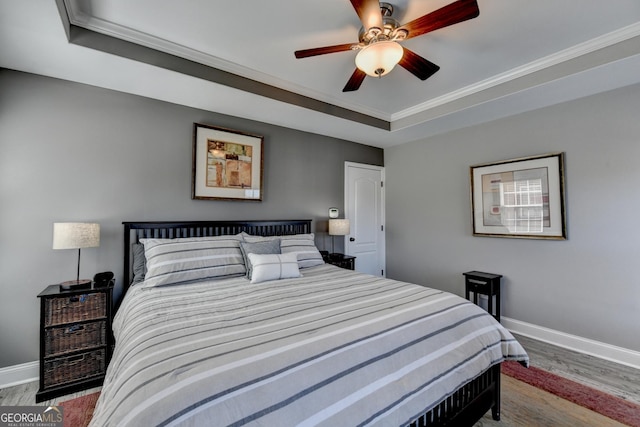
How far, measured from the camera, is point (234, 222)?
10.8ft

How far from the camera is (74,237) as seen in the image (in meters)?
2.18

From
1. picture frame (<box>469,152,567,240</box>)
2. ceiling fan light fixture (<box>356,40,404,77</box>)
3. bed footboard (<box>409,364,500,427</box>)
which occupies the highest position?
ceiling fan light fixture (<box>356,40,404,77</box>)

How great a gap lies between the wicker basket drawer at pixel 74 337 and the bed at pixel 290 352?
450 mm

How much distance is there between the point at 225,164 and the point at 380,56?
2129 mm

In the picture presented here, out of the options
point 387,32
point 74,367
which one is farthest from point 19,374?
point 387,32

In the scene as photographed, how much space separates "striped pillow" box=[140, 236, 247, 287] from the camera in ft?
7.42

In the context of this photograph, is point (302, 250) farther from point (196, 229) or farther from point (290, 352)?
point (290, 352)

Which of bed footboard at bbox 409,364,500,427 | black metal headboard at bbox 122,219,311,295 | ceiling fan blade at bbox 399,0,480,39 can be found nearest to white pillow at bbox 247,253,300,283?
black metal headboard at bbox 122,219,311,295

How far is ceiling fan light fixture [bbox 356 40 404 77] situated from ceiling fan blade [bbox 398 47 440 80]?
172mm

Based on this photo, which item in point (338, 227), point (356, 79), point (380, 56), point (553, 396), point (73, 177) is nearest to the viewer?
point (380, 56)

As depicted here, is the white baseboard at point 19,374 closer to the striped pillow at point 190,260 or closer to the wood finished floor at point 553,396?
the wood finished floor at point 553,396

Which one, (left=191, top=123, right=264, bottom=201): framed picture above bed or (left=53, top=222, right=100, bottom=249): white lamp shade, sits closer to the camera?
(left=53, top=222, right=100, bottom=249): white lamp shade

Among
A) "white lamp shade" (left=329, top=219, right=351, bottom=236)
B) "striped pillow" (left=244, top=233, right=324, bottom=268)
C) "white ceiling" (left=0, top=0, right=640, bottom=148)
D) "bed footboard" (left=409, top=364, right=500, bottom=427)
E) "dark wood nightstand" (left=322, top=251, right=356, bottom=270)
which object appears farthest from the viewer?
"white lamp shade" (left=329, top=219, right=351, bottom=236)

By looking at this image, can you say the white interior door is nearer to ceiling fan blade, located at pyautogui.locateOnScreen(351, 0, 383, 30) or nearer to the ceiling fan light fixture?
the ceiling fan light fixture
